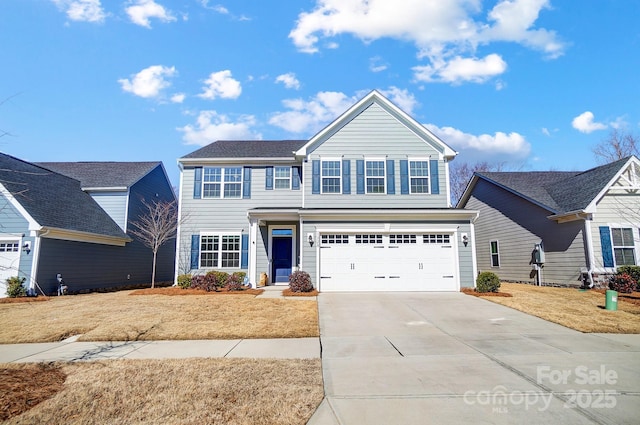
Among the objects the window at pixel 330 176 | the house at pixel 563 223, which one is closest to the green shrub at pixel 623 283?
the house at pixel 563 223

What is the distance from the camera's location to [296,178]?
17469mm

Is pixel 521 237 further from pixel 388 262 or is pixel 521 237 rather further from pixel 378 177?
pixel 388 262

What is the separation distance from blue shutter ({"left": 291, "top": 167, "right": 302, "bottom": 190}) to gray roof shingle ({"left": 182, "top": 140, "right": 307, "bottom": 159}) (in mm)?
727

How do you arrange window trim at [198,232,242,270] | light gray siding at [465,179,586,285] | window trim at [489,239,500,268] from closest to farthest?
1. light gray siding at [465,179,586,285]
2. window trim at [198,232,242,270]
3. window trim at [489,239,500,268]

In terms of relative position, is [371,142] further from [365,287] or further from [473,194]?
[473,194]

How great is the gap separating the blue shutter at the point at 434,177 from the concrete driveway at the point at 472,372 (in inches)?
304

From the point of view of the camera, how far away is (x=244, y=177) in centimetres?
1736

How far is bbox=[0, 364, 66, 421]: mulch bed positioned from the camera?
4.14 meters

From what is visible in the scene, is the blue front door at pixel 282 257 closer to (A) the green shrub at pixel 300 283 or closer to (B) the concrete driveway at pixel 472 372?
(A) the green shrub at pixel 300 283

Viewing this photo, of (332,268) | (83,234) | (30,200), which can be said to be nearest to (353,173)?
(332,268)

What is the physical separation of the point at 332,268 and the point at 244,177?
658 centimetres

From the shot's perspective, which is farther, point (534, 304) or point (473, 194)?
point (473, 194)

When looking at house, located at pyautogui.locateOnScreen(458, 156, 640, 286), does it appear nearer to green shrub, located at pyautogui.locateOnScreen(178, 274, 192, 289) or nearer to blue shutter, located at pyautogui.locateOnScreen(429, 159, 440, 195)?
blue shutter, located at pyautogui.locateOnScreen(429, 159, 440, 195)

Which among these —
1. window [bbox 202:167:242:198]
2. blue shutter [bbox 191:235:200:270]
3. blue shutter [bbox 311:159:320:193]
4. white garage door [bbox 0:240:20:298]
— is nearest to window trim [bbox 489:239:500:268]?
blue shutter [bbox 311:159:320:193]
